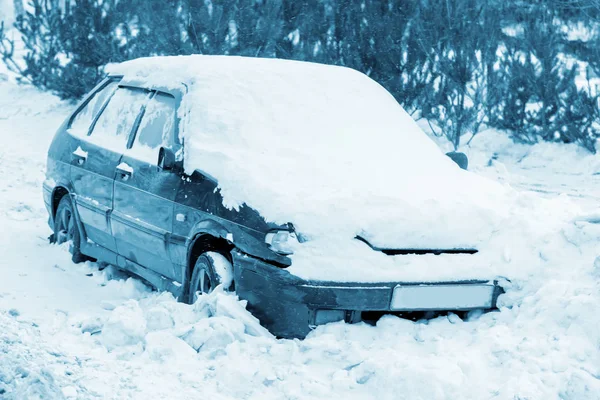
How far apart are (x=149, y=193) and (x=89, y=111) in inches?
66.9

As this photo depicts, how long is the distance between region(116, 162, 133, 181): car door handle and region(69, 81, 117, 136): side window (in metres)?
0.95

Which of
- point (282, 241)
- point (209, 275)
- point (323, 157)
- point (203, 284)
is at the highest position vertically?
point (323, 157)

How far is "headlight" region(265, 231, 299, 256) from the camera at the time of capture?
13.8ft

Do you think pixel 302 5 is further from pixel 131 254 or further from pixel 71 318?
pixel 71 318

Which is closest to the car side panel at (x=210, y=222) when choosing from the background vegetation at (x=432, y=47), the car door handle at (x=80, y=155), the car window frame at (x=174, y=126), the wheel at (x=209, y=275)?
the wheel at (x=209, y=275)

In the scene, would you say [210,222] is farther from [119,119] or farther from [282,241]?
[119,119]

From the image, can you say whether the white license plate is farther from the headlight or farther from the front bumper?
the headlight

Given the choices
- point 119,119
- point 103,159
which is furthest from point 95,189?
point 119,119

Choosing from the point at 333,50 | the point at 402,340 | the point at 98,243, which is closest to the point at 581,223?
the point at 402,340

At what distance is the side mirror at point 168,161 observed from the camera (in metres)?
4.96

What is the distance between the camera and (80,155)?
20.6ft

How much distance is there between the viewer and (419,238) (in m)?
4.44

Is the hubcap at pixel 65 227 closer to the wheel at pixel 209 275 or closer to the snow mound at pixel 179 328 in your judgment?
the wheel at pixel 209 275

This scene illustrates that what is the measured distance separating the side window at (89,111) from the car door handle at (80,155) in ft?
0.55
